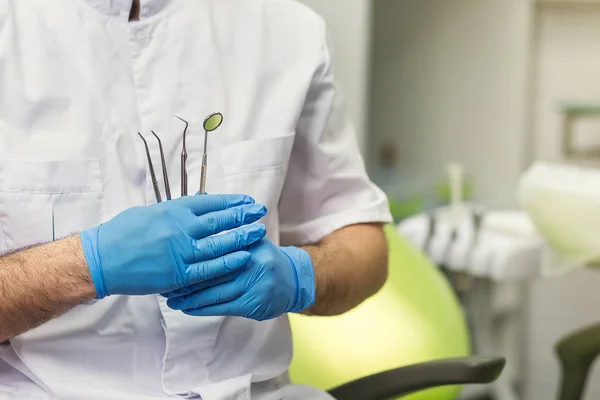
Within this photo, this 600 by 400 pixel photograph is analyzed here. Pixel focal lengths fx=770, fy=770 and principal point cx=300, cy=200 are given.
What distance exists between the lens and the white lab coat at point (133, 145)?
913 mm

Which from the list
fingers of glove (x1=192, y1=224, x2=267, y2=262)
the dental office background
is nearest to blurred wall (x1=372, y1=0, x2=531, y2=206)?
the dental office background

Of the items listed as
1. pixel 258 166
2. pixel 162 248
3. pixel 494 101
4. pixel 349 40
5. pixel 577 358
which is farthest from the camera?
pixel 494 101

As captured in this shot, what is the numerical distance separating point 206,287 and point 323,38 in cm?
47

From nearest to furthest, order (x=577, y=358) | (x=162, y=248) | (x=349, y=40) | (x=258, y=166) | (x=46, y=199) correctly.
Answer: (x=162, y=248)
(x=46, y=199)
(x=258, y=166)
(x=577, y=358)
(x=349, y=40)

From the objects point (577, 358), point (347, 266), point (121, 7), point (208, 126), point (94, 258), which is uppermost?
point (121, 7)

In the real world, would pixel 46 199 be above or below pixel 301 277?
above

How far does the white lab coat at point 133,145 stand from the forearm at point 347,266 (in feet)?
0.24

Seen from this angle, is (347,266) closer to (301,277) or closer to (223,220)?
(301,277)

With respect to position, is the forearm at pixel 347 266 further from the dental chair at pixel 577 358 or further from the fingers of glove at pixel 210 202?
the dental chair at pixel 577 358

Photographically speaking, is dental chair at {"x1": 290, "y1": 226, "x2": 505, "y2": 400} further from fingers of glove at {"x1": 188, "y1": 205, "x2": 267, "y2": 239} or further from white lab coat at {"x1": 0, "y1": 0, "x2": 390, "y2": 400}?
fingers of glove at {"x1": 188, "y1": 205, "x2": 267, "y2": 239}

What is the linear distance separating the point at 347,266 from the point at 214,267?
0.35m

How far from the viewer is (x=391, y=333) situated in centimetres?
147

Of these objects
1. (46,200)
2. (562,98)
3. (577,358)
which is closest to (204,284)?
(46,200)

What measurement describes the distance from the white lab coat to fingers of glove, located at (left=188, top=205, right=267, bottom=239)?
0.56 feet
